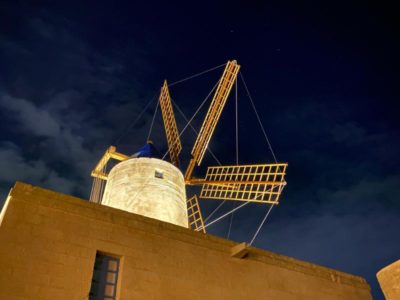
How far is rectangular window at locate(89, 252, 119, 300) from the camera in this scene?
6836 mm

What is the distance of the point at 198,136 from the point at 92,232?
896cm

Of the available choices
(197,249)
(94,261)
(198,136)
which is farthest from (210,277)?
(198,136)

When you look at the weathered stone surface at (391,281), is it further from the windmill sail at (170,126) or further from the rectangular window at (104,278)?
the windmill sail at (170,126)

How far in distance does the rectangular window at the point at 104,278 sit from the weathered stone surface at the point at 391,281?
514 cm

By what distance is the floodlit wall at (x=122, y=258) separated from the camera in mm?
6191

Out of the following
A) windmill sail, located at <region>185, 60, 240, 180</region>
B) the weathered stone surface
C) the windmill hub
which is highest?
windmill sail, located at <region>185, 60, 240, 180</region>

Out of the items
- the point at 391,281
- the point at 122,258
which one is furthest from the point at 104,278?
the point at 391,281

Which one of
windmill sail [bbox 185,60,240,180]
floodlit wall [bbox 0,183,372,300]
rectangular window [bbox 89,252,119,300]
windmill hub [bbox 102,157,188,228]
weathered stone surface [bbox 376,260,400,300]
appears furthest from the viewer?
windmill sail [bbox 185,60,240,180]

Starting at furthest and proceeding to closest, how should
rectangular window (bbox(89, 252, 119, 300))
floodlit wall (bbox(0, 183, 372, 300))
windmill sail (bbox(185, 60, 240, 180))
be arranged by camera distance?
1. windmill sail (bbox(185, 60, 240, 180))
2. rectangular window (bbox(89, 252, 119, 300))
3. floodlit wall (bbox(0, 183, 372, 300))

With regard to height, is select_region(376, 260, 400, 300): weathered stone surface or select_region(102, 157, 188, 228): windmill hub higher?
select_region(102, 157, 188, 228): windmill hub

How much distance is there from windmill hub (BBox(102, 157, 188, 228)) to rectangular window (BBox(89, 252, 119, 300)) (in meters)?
3.81

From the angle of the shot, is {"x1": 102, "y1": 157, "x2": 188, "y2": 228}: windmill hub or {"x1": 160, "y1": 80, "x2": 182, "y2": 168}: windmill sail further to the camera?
{"x1": 160, "y1": 80, "x2": 182, "y2": 168}: windmill sail

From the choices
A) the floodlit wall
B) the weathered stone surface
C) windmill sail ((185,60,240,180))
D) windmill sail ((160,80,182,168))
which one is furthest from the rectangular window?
windmill sail ((185,60,240,180))

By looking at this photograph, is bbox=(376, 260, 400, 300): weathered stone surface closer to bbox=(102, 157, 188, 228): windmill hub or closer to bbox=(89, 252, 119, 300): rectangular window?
bbox=(89, 252, 119, 300): rectangular window
